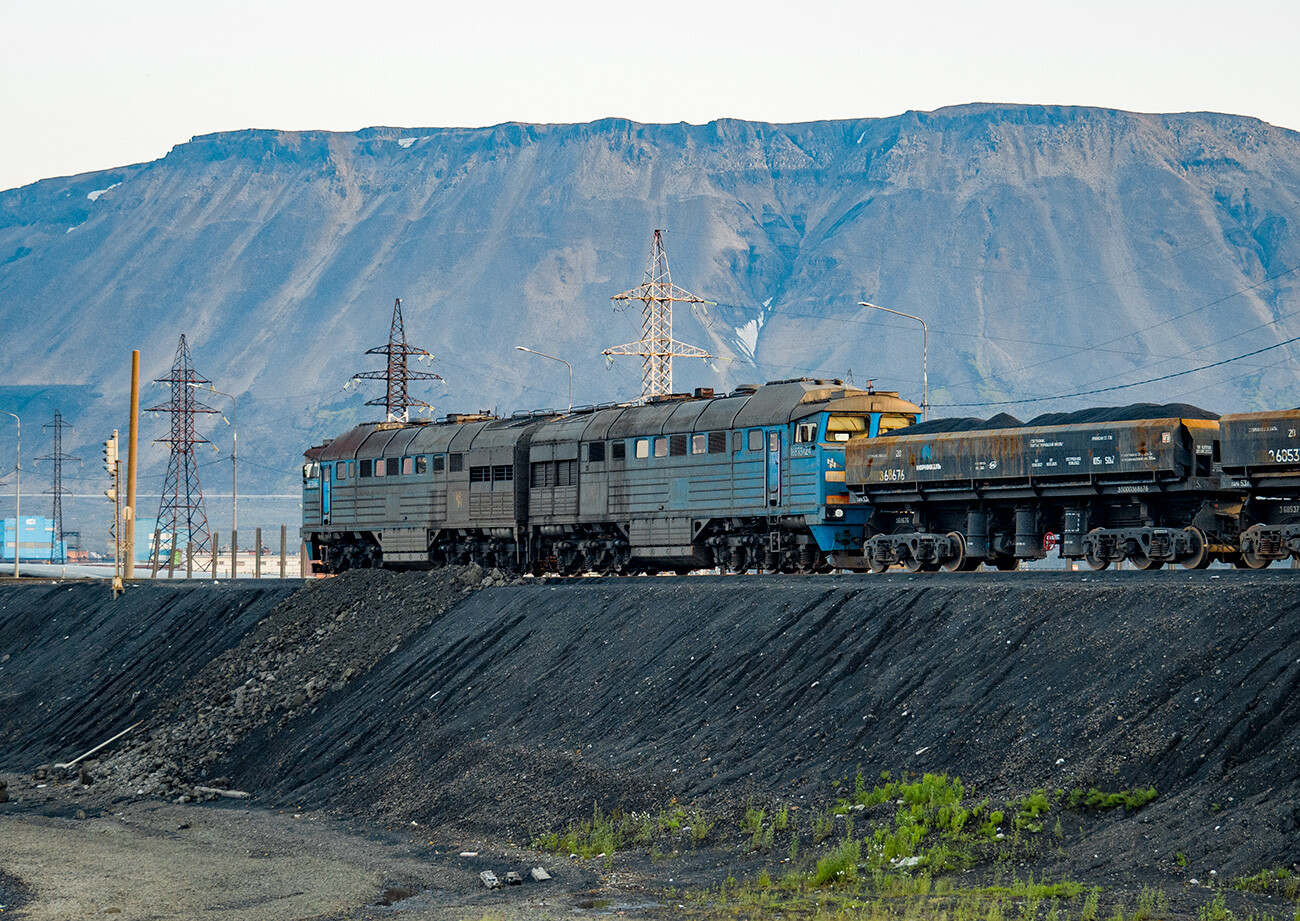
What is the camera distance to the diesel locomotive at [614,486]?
4081cm

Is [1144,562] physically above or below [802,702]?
above

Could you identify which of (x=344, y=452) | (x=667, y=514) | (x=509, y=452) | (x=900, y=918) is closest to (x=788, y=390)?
(x=667, y=514)

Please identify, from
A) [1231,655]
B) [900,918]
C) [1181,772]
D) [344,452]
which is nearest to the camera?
[900,918]

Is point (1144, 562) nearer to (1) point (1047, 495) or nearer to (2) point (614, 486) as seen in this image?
(1) point (1047, 495)

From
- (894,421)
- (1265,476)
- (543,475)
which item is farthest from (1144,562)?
(543,475)

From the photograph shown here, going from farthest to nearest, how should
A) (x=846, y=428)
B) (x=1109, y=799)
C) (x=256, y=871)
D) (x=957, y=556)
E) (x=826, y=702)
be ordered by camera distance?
(x=846, y=428) → (x=957, y=556) → (x=256, y=871) → (x=826, y=702) → (x=1109, y=799)

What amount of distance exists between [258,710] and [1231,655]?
24.6 metres

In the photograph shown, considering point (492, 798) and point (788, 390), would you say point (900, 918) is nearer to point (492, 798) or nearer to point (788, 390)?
point (492, 798)

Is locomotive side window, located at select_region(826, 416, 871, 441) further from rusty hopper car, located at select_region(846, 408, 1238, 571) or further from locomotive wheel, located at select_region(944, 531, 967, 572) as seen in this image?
locomotive wheel, located at select_region(944, 531, 967, 572)

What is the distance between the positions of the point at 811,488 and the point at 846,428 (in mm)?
2031

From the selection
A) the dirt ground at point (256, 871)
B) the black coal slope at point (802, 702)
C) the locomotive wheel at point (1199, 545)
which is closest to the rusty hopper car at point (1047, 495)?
the locomotive wheel at point (1199, 545)

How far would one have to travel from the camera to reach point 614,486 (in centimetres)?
4575

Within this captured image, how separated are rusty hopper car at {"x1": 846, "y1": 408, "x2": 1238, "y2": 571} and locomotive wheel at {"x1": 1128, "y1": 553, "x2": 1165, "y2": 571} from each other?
0.03 meters

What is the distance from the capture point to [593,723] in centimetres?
2962
